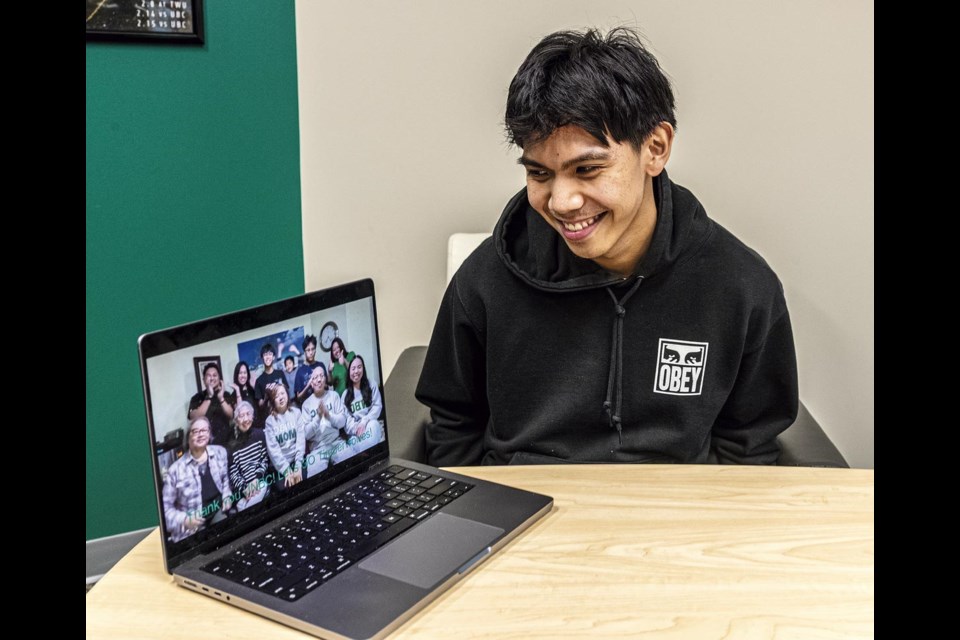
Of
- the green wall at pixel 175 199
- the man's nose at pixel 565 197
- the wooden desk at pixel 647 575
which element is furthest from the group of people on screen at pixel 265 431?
the green wall at pixel 175 199

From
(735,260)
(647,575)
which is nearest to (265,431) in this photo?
(647,575)

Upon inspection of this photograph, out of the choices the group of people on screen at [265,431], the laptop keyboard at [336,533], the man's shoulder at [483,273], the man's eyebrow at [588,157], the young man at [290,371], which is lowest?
the laptop keyboard at [336,533]

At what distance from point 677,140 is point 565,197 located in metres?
0.73

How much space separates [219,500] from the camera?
1000 mm

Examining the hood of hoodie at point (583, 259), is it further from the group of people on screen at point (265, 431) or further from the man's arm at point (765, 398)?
the group of people on screen at point (265, 431)

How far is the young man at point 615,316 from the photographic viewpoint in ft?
4.63

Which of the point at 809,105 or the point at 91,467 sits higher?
the point at 809,105

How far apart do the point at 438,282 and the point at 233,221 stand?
55 centimetres

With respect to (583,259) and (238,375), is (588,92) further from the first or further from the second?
(238,375)

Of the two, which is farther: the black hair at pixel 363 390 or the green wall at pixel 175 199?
the green wall at pixel 175 199

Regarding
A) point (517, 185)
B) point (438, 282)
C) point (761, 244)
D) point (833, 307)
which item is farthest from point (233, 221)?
point (833, 307)

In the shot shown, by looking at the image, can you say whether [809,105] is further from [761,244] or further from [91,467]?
[91,467]

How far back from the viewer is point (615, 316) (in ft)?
4.94

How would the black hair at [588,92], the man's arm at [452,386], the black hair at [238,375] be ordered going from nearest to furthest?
the black hair at [238,375] < the black hair at [588,92] < the man's arm at [452,386]
